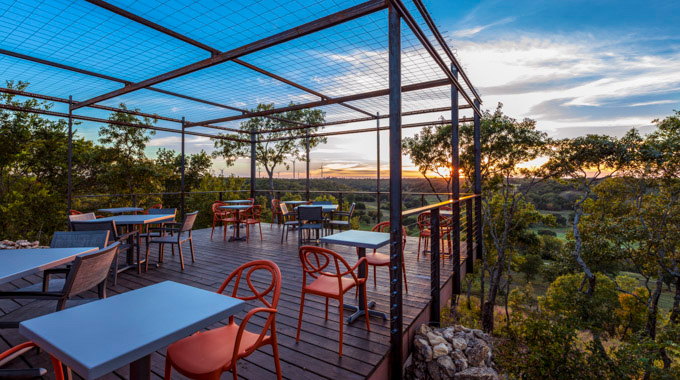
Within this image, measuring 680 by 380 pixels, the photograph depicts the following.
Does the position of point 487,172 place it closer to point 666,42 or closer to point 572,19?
point 572,19

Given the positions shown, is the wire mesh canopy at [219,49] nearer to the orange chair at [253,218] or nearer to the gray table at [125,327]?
the gray table at [125,327]

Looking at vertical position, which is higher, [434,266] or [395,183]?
[395,183]

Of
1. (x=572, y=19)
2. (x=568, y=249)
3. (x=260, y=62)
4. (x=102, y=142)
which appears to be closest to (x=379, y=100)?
(x=260, y=62)

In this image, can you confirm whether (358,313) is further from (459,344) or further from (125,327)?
(125,327)

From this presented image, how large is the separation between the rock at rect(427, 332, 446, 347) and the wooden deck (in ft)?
0.50

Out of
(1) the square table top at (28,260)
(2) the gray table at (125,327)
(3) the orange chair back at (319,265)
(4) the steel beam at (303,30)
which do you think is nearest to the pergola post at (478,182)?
(3) the orange chair back at (319,265)

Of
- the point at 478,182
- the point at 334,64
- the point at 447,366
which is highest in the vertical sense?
the point at 334,64

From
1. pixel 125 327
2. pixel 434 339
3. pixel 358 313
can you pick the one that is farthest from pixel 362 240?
pixel 125 327

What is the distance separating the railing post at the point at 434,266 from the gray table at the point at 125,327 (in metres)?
2.07

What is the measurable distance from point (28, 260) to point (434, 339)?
3.14m

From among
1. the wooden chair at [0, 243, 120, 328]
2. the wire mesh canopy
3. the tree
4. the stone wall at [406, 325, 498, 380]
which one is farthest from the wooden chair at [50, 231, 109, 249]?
the tree

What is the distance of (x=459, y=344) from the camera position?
108 inches

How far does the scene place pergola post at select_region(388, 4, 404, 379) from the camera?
1958 mm

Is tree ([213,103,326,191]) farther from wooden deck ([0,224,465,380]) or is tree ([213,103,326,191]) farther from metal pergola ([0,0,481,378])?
wooden deck ([0,224,465,380])
